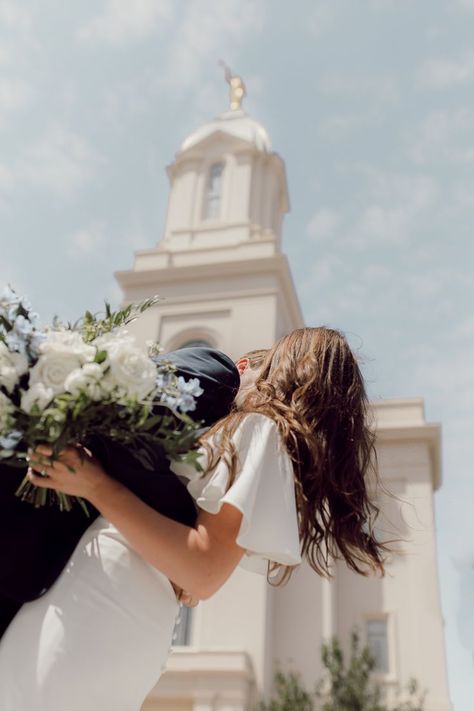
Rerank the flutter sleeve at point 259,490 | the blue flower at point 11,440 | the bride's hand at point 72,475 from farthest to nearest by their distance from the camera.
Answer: the flutter sleeve at point 259,490, the bride's hand at point 72,475, the blue flower at point 11,440

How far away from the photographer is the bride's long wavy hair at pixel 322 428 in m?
2.23

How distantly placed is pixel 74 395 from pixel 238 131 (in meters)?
23.3

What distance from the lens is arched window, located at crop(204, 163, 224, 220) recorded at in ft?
74.2

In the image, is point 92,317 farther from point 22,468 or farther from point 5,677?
point 5,677

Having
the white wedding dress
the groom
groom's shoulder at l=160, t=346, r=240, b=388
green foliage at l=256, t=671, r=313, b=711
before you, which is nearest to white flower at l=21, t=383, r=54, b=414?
the groom

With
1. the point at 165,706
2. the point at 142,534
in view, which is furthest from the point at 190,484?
the point at 165,706

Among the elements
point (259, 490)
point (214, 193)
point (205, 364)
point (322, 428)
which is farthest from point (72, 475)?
point (214, 193)

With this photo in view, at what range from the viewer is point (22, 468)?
6.21 feet

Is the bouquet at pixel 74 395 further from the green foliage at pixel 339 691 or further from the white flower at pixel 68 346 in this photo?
the green foliage at pixel 339 691

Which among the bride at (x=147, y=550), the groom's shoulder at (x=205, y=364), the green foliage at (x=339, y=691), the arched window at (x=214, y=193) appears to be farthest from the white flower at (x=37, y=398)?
the arched window at (x=214, y=193)

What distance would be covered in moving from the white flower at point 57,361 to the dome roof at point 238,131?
22.2 metres

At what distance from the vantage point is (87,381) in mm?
1728

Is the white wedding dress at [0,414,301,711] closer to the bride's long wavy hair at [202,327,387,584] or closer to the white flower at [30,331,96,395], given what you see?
the bride's long wavy hair at [202,327,387,584]

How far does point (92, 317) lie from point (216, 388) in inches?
17.9
